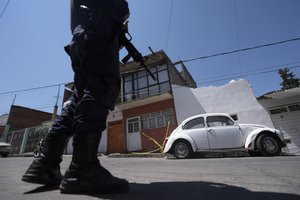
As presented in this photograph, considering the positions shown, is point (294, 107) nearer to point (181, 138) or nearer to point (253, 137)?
point (253, 137)

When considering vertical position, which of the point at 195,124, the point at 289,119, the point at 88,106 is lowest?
the point at 88,106

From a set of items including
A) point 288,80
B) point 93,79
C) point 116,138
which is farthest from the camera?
point 288,80

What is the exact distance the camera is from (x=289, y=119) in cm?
1021

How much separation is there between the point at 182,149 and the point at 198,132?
0.88m

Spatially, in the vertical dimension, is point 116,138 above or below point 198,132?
above

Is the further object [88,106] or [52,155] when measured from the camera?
[52,155]

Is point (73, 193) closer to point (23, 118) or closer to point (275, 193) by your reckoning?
point (275, 193)

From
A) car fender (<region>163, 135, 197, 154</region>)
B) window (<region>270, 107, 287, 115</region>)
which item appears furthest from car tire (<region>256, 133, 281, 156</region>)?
window (<region>270, 107, 287, 115</region>)

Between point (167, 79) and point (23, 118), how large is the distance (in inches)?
1021

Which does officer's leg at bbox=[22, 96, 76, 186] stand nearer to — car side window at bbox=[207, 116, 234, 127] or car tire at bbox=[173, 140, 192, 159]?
car tire at bbox=[173, 140, 192, 159]

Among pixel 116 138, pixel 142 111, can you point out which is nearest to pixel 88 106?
pixel 142 111

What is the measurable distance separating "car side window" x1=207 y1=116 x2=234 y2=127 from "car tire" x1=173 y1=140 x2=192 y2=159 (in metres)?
1.14

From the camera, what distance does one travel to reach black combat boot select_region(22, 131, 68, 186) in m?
1.21

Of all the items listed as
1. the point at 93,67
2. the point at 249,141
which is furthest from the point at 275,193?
the point at 249,141
